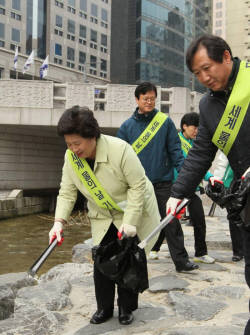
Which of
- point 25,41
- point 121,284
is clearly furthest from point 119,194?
point 25,41

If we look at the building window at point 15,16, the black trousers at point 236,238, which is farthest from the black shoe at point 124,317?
the building window at point 15,16

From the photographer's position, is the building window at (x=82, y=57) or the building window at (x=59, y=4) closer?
the building window at (x=59, y=4)

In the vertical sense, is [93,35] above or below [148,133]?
above

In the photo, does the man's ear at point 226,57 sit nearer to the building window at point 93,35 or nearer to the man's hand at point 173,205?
the man's hand at point 173,205

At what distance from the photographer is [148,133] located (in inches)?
167

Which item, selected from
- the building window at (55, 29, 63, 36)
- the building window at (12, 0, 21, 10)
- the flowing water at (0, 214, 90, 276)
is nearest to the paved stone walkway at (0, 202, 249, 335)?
the flowing water at (0, 214, 90, 276)

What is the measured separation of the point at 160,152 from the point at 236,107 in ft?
7.17

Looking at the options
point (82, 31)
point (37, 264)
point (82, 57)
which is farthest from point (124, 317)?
point (82, 31)

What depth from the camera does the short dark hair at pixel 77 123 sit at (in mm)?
2557

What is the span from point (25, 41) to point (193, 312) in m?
44.3

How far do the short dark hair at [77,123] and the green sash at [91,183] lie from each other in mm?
244

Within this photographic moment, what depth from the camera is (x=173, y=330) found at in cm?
274

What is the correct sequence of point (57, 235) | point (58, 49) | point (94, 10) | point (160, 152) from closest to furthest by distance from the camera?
point (57, 235) < point (160, 152) < point (58, 49) < point (94, 10)

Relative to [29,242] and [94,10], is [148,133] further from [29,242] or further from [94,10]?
[94,10]
